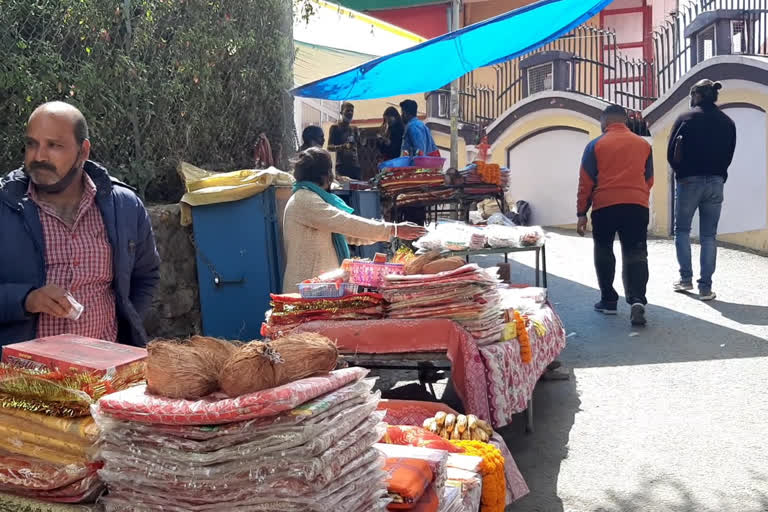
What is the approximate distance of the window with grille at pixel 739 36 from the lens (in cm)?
1297

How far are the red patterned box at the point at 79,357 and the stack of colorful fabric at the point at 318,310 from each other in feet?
5.71

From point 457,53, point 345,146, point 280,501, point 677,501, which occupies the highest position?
point 457,53

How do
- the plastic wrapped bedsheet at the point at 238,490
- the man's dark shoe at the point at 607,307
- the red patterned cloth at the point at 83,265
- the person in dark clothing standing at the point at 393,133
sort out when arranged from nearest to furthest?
the plastic wrapped bedsheet at the point at 238,490
the red patterned cloth at the point at 83,265
the man's dark shoe at the point at 607,307
the person in dark clothing standing at the point at 393,133

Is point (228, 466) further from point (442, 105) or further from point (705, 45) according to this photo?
point (442, 105)

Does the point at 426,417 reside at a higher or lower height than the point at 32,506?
lower

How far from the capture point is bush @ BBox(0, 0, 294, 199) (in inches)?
227

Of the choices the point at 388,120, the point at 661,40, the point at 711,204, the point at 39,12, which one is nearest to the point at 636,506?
the point at 39,12

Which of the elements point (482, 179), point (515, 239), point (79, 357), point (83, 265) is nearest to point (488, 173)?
point (482, 179)

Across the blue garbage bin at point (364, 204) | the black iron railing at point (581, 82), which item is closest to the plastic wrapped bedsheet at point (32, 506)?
the blue garbage bin at point (364, 204)

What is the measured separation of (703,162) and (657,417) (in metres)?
4.68

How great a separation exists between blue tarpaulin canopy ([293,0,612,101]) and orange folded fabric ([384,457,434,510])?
555cm

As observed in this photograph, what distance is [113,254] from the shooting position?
10.3ft

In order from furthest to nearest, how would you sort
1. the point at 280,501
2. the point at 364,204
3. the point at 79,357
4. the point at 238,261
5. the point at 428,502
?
the point at 364,204 < the point at 238,261 < the point at 428,502 < the point at 79,357 < the point at 280,501

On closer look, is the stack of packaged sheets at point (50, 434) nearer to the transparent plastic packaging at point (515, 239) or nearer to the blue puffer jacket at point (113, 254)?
the blue puffer jacket at point (113, 254)
